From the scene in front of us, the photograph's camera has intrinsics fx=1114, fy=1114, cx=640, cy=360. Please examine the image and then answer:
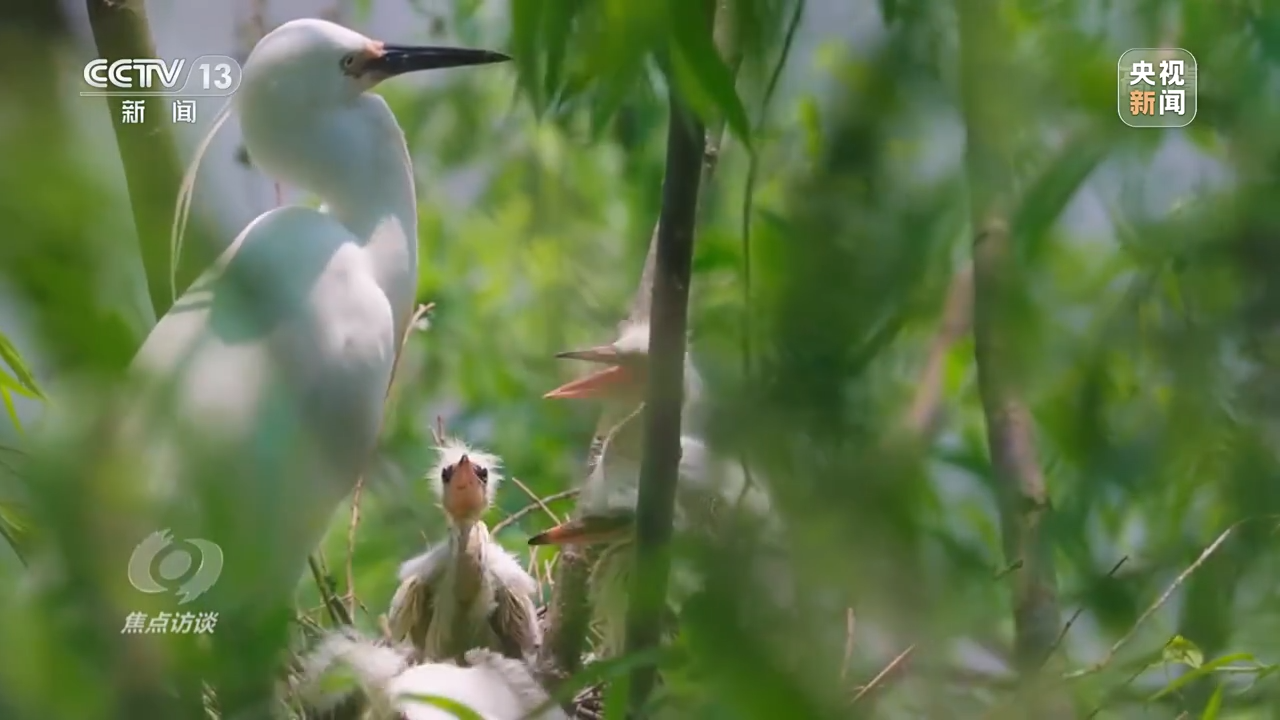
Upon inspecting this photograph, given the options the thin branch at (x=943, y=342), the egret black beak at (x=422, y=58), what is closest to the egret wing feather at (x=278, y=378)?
the egret black beak at (x=422, y=58)

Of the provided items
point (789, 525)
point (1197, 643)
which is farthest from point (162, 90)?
point (1197, 643)

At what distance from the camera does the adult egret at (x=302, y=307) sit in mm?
509

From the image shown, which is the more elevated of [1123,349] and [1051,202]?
[1051,202]

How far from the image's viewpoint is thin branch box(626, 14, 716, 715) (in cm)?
42

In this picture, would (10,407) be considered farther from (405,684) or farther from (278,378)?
(405,684)

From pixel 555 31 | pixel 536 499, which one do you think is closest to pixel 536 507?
pixel 536 499

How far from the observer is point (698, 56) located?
31cm

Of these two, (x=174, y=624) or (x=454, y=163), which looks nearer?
(x=174, y=624)

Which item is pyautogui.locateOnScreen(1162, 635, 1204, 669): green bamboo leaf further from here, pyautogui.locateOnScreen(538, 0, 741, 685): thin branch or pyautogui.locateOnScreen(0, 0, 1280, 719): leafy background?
pyautogui.locateOnScreen(538, 0, 741, 685): thin branch

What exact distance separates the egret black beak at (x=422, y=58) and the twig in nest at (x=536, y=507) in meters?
0.28

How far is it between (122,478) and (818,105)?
0.35 m

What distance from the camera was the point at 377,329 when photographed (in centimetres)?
67

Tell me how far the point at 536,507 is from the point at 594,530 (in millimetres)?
79

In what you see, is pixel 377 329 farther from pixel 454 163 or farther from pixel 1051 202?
pixel 1051 202
